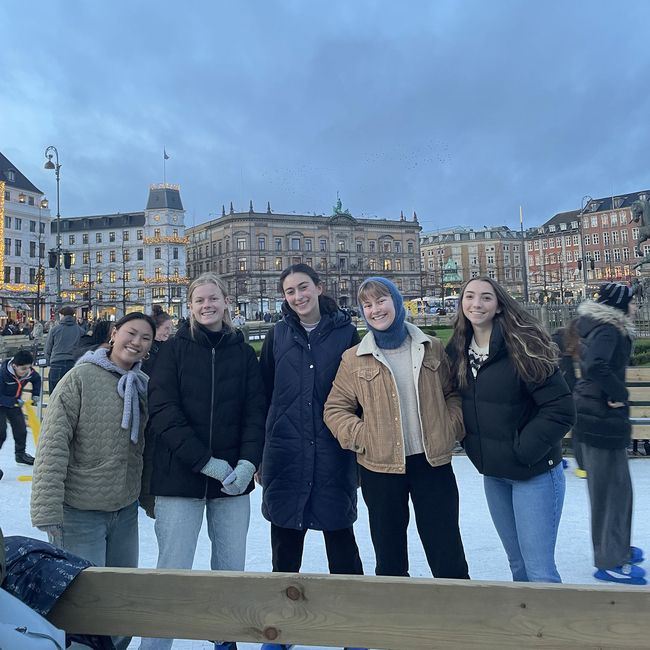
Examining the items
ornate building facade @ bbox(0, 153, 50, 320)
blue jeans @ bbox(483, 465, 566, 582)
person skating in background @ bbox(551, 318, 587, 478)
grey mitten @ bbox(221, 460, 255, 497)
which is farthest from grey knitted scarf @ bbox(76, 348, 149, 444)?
ornate building facade @ bbox(0, 153, 50, 320)

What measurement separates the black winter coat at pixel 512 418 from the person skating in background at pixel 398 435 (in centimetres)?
16

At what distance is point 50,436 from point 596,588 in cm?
234

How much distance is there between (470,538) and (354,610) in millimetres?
3152

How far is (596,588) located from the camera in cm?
161

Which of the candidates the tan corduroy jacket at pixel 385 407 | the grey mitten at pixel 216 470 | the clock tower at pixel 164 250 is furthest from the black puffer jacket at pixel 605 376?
the clock tower at pixel 164 250

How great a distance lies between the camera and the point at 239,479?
2.70 metres

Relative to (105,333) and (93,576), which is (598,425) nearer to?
(93,576)

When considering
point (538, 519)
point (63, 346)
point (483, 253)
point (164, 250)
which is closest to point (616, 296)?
point (538, 519)

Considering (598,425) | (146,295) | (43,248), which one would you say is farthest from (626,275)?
(598,425)

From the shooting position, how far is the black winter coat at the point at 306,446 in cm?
288

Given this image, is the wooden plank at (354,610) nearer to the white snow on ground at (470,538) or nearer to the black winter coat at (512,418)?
the black winter coat at (512,418)

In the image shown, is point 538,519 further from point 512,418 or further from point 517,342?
point 517,342

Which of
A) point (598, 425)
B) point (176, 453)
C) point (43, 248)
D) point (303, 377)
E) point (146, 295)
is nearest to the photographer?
point (176, 453)

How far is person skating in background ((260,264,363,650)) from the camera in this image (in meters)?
2.88
